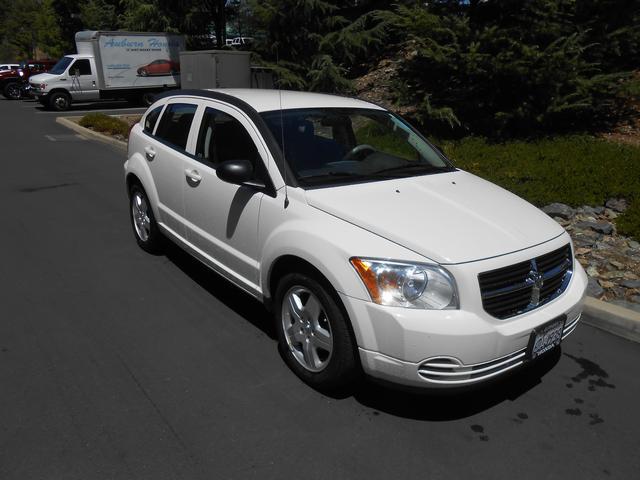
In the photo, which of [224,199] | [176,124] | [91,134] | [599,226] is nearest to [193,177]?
[224,199]

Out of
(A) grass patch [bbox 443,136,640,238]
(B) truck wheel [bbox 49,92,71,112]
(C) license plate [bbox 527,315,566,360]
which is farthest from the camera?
(B) truck wheel [bbox 49,92,71,112]

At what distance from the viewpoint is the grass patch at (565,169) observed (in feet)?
20.9

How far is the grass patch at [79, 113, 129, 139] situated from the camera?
14586mm

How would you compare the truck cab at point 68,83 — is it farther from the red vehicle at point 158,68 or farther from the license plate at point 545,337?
the license plate at point 545,337

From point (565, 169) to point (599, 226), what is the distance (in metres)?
1.30

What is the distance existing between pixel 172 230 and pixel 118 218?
241 centimetres

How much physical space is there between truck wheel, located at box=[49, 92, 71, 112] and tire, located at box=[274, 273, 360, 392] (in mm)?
21833

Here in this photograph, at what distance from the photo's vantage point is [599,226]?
5.88 meters

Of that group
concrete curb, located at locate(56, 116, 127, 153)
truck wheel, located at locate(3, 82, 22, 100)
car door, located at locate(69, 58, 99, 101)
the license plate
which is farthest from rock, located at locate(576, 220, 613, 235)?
truck wheel, located at locate(3, 82, 22, 100)

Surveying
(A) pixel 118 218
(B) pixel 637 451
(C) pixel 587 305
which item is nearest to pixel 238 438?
(B) pixel 637 451

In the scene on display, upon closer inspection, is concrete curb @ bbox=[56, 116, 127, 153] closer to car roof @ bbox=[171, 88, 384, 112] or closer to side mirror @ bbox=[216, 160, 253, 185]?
car roof @ bbox=[171, 88, 384, 112]

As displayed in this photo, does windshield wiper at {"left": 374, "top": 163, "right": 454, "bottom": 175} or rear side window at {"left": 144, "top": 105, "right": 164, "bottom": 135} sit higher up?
rear side window at {"left": 144, "top": 105, "right": 164, "bottom": 135}

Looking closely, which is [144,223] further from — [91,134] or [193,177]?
[91,134]

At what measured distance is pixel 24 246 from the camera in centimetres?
587
